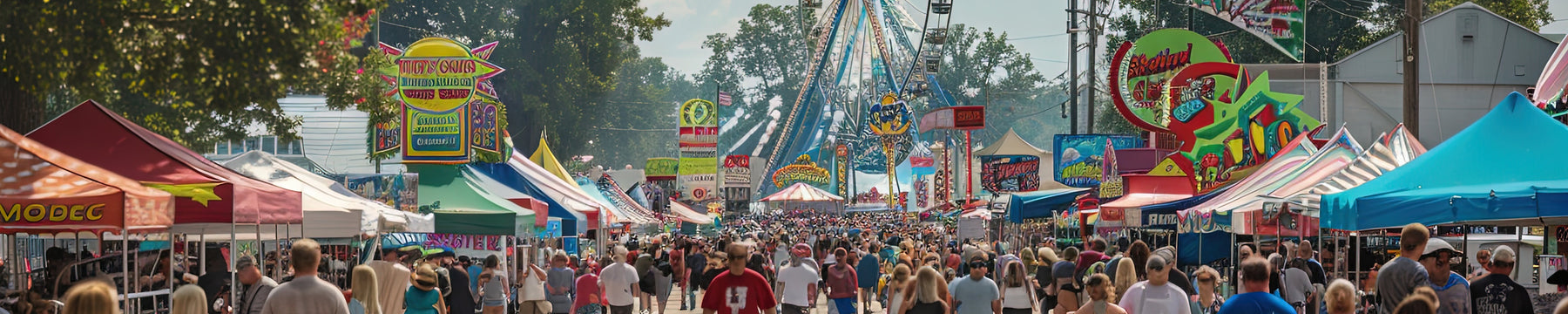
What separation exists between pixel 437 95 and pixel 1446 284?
570 inches

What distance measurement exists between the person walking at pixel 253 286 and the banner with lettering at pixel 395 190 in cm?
752

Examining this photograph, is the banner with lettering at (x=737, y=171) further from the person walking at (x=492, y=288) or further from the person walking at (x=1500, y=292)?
the person walking at (x=1500, y=292)

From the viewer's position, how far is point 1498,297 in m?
9.48

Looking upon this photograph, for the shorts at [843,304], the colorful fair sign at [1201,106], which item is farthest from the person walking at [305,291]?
the colorful fair sign at [1201,106]

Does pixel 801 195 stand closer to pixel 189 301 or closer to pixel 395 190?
pixel 395 190

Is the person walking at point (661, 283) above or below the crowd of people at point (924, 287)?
below

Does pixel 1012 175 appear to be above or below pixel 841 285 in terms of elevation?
above

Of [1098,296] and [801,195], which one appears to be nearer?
[1098,296]

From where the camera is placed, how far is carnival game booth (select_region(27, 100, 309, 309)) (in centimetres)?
1131

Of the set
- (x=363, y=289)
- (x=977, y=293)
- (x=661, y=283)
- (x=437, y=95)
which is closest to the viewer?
(x=363, y=289)

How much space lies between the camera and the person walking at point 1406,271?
9.30 m

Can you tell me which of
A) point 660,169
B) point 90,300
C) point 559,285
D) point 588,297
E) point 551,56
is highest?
point 551,56

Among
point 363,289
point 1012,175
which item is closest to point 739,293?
point 363,289

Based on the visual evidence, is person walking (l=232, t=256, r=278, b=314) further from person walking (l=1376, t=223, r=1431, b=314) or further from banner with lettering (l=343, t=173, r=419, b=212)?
banner with lettering (l=343, t=173, r=419, b=212)
